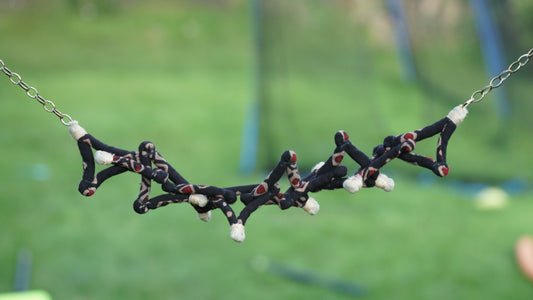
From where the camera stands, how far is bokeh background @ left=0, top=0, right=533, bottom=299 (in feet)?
7.29

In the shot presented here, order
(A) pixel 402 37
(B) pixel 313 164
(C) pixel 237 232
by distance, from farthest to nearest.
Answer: (A) pixel 402 37
(B) pixel 313 164
(C) pixel 237 232

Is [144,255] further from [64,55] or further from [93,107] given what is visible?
[64,55]

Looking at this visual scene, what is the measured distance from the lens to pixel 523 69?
9.16 feet

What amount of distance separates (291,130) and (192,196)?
2019mm

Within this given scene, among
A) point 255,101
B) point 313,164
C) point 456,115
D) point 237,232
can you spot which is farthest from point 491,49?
point 237,232

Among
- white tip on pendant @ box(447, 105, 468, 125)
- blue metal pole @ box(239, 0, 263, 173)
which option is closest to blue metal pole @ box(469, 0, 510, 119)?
blue metal pole @ box(239, 0, 263, 173)

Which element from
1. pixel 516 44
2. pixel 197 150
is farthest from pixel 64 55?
pixel 516 44

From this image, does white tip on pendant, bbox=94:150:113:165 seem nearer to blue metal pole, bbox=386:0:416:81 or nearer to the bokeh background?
the bokeh background

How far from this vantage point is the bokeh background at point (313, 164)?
2223 millimetres

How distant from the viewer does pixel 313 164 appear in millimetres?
2893

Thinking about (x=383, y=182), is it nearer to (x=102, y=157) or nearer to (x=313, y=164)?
(x=102, y=157)

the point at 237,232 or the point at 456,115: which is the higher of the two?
the point at 456,115

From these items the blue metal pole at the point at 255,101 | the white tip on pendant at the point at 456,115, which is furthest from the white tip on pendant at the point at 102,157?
the blue metal pole at the point at 255,101

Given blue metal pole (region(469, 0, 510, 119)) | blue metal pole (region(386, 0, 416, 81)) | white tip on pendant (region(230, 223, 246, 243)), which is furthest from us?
blue metal pole (region(386, 0, 416, 81))
